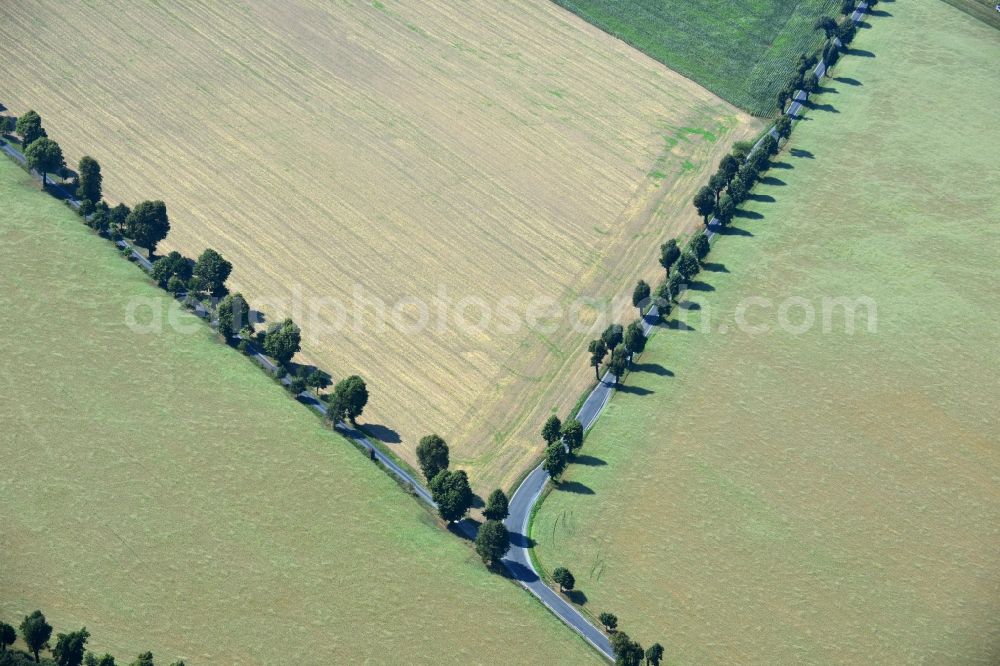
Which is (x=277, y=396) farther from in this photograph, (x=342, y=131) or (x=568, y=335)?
(x=342, y=131)

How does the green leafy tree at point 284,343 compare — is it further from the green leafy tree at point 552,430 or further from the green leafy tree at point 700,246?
the green leafy tree at point 700,246

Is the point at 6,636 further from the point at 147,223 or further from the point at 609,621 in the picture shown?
the point at 147,223

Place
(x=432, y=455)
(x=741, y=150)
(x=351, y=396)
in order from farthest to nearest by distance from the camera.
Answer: (x=741, y=150) < (x=351, y=396) < (x=432, y=455)

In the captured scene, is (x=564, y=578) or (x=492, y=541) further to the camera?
(x=492, y=541)

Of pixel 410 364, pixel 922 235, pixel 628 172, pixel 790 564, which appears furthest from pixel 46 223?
pixel 922 235

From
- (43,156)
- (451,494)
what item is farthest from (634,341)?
(43,156)

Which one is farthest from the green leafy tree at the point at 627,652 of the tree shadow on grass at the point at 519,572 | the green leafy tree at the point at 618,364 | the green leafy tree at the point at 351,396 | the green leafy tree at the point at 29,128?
the green leafy tree at the point at 29,128

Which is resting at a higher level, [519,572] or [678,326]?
[678,326]
